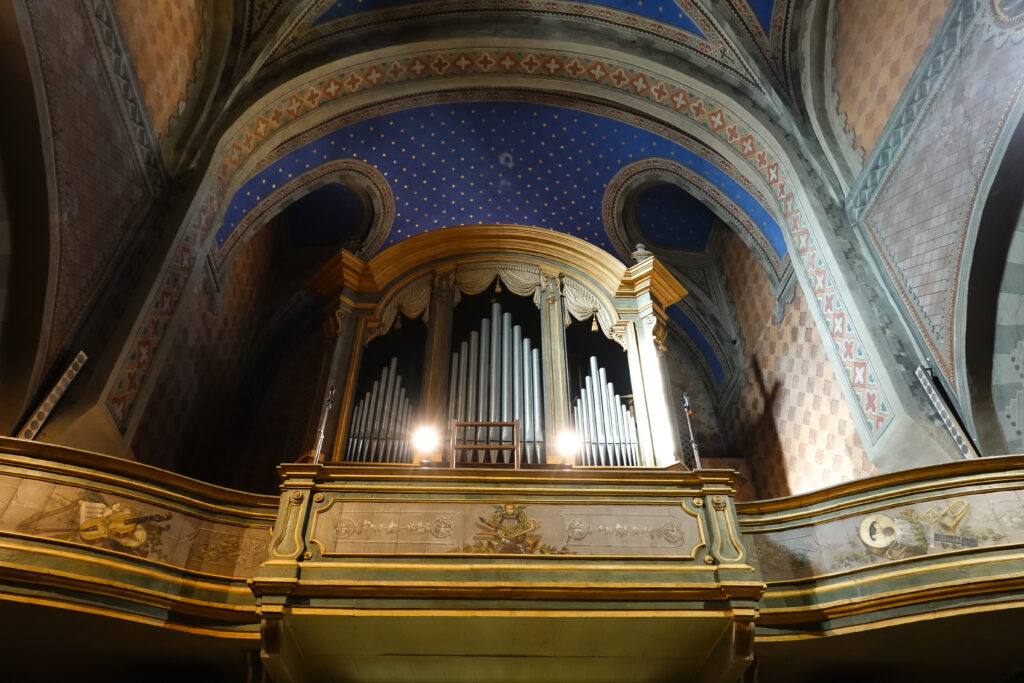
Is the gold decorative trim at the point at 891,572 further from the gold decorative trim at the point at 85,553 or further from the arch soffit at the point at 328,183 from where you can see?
the arch soffit at the point at 328,183

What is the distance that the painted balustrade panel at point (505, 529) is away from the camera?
500 cm

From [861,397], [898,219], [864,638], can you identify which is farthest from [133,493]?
[898,219]

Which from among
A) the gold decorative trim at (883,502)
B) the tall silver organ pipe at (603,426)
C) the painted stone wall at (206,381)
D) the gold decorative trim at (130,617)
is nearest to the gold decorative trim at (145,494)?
the gold decorative trim at (130,617)

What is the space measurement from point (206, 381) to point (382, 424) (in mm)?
2785

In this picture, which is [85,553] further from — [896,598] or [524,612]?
[896,598]

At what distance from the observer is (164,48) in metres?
7.43

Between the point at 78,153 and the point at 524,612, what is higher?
the point at 78,153

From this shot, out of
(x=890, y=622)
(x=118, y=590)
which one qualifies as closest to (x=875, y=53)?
(x=890, y=622)

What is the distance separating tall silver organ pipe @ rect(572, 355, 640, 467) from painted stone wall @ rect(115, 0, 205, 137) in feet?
17.5

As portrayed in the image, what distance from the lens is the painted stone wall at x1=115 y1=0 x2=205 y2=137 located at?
6.91 metres

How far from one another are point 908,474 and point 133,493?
544 cm

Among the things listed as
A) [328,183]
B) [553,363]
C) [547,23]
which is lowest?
[553,363]

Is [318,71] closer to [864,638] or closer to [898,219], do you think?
[898,219]

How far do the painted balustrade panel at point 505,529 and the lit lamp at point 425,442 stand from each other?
1555mm
